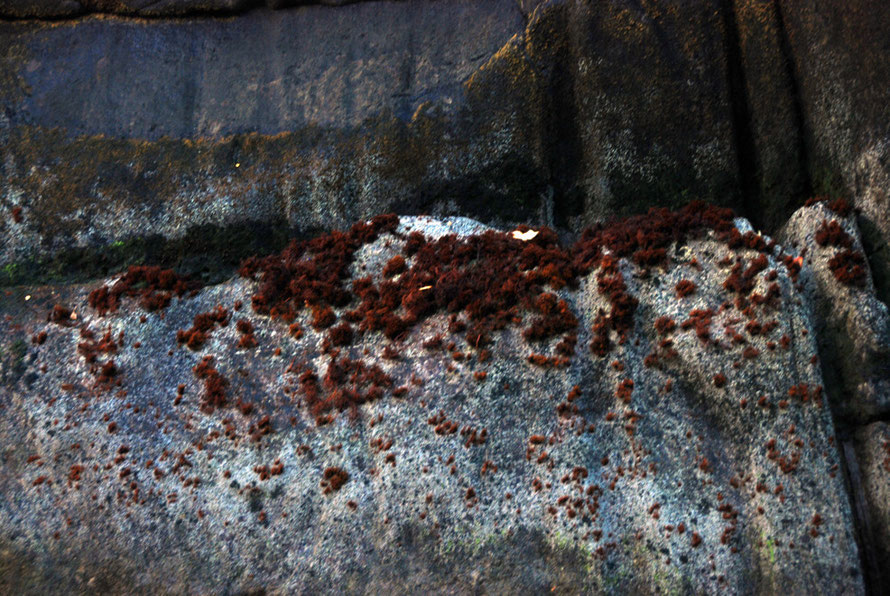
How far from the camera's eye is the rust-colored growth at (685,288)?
8.73 feet

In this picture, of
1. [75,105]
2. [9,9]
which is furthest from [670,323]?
[9,9]

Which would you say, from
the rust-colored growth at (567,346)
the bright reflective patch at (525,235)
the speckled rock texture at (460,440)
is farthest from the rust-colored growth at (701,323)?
the bright reflective patch at (525,235)

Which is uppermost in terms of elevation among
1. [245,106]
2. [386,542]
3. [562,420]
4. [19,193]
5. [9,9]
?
[9,9]

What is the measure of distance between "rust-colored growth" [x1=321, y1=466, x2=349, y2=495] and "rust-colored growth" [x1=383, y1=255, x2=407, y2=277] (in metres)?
0.69

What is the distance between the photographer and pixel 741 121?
130 inches

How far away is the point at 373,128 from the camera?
3369 millimetres

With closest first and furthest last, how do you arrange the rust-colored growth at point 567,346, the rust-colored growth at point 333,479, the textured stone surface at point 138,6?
the rust-colored growth at point 333,479 → the rust-colored growth at point 567,346 → the textured stone surface at point 138,6

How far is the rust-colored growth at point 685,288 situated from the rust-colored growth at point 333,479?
3.86 ft

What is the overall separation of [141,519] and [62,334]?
2.42ft

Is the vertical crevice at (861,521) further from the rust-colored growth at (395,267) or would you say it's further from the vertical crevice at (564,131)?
the rust-colored growth at (395,267)

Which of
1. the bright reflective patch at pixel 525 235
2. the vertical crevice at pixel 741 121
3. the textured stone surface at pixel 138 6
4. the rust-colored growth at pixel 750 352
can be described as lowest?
the rust-colored growth at pixel 750 352

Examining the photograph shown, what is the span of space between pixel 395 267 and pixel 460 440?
653mm

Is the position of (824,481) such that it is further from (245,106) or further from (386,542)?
(245,106)

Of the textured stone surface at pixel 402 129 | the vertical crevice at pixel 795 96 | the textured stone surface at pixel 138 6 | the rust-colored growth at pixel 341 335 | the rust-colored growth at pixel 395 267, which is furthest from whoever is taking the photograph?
the textured stone surface at pixel 138 6
